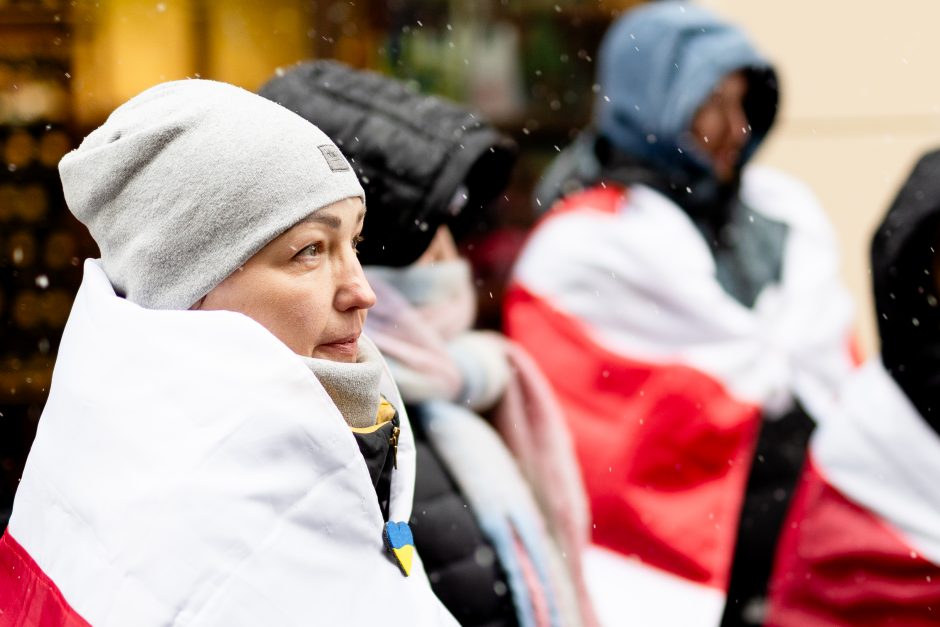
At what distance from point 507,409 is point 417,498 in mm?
501

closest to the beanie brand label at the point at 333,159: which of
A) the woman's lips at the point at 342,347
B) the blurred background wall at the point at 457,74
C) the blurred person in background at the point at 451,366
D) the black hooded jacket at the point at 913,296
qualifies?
the woman's lips at the point at 342,347

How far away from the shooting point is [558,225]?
3301 mm

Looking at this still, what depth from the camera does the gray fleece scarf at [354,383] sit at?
1.11 meters

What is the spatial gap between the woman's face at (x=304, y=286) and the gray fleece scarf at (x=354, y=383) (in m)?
0.02

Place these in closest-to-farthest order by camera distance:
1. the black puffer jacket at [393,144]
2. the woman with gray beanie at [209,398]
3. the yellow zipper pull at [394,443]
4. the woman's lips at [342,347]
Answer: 1. the woman with gray beanie at [209,398]
2. the woman's lips at [342,347]
3. the yellow zipper pull at [394,443]
4. the black puffer jacket at [393,144]

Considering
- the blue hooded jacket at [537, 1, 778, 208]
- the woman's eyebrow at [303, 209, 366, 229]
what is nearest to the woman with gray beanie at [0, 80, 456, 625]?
the woman's eyebrow at [303, 209, 366, 229]

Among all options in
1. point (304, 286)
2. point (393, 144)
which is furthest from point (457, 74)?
point (304, 286)

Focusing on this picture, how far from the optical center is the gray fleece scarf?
1.11m

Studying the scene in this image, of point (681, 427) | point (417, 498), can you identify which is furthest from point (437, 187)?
point (681, 427)

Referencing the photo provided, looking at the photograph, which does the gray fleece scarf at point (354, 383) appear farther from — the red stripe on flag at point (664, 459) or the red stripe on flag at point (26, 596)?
the red stripe on flag at point (664, 459)

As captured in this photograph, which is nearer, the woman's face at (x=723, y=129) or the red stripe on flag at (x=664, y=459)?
the red stripe on flag at (x=664, y=459)

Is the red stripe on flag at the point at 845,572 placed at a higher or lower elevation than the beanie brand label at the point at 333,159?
lower

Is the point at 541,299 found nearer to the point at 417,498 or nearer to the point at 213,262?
the point at 417,498

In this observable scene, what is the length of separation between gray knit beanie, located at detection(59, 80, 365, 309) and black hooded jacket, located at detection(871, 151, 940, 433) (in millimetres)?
1508
